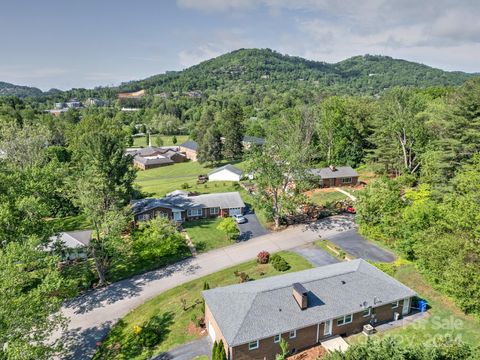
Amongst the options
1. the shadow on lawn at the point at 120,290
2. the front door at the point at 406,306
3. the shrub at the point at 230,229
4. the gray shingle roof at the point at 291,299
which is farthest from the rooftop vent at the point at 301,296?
the shrub at the point at 230,229

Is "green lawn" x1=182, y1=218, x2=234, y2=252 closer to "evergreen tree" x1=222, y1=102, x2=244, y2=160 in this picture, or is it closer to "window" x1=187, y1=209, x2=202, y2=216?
"window" x1=187, y1=209, x2=202, y2=216

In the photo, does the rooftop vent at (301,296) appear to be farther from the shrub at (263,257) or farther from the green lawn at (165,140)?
the green lawn at (165,140)

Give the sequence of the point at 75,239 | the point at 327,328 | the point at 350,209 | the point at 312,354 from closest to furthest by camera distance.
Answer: the point at 312,354, the point at 327,328, the point at 75,239, the point at 350,209

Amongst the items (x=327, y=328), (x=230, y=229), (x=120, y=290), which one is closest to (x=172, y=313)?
(x=120, y=290)

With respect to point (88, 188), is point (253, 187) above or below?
below

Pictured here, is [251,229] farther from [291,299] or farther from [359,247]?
[291,299]

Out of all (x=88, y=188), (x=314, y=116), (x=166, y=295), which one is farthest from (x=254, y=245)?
(x=314, y=116)

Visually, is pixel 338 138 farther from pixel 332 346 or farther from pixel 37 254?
pixel 37 254
